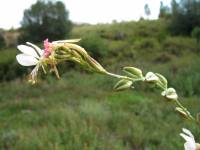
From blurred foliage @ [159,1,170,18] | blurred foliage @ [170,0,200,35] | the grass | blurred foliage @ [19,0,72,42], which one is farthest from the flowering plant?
blurred foliage @ [159,1,170,18]

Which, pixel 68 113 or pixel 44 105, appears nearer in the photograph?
pixel 68 113

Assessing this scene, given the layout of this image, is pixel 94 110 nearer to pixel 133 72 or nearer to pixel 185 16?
pixel 133 72

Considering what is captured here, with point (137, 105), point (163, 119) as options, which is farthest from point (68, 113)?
point (137, 105)

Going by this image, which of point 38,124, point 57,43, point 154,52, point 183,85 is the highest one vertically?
point 57,43

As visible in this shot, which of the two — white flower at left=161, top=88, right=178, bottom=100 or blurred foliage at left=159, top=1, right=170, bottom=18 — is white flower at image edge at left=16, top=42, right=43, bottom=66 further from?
blurred foliage at left=159, top=1, right=170, bottom=18

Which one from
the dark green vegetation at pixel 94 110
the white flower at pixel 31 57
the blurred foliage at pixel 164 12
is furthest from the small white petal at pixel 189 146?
the blurred foliage at pixel 164 12

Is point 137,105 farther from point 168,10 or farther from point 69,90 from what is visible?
point 168,10
